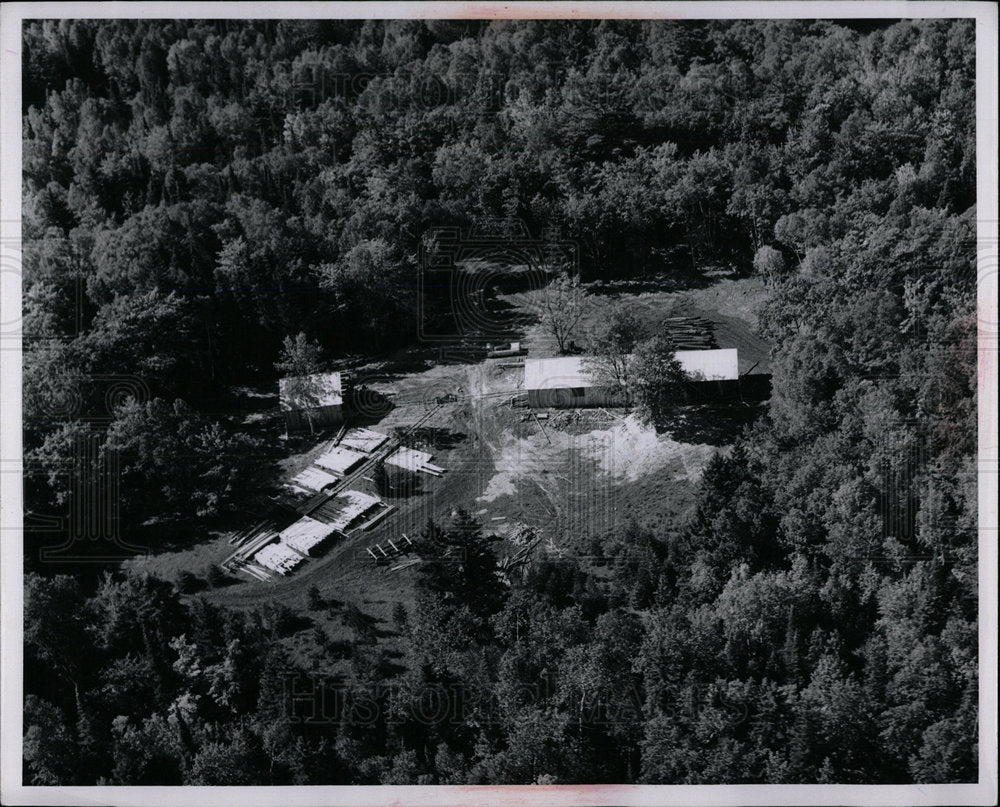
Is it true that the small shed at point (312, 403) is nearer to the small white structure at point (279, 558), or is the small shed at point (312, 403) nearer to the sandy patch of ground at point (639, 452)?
the small white structure at point (279, 558)

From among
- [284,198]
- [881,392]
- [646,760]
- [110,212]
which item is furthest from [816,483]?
[110,212]

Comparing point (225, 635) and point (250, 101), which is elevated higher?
point (250, 101)

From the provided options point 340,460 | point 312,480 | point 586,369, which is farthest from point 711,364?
point 312,480

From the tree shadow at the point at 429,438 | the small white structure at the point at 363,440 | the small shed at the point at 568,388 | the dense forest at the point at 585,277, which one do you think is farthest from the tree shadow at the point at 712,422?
the small white structure at the point at 363,440

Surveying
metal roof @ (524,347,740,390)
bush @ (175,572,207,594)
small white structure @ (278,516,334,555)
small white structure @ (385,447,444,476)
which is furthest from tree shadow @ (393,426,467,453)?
bush @ (175,572,207,594)

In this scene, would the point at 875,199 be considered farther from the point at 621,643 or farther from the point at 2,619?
the point at 2,619

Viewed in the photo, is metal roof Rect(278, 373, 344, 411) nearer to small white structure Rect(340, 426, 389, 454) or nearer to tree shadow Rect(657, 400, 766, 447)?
small white structure Rect(340, 426, 389, 454)
